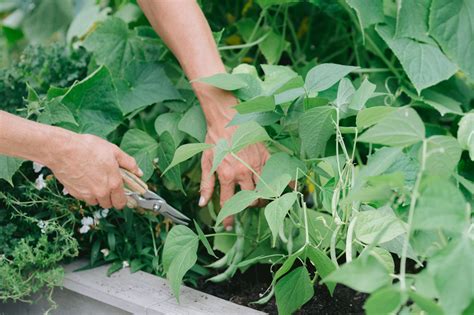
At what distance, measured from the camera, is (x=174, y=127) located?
1.34m

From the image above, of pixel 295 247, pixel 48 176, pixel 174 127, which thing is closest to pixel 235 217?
pixel 295 247

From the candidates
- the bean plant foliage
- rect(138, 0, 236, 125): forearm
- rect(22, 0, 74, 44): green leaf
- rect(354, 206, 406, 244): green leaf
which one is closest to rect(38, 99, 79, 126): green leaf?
the bean plant foliage

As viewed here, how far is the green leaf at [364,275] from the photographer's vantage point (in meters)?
0.70

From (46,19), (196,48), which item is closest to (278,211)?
(196,48)

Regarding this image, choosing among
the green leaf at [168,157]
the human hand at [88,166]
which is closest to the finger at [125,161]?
the human hand at [88,166]

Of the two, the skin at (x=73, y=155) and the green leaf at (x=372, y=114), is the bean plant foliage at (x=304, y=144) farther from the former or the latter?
the skin at (x=73, y=155)

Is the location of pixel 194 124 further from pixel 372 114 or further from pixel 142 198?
pixel 372 114

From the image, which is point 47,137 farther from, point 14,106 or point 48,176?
point 14,106

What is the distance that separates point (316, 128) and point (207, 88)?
0.77 ft

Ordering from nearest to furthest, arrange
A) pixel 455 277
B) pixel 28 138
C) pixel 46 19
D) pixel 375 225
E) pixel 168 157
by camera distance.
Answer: pixel 455 277 → pixel 375 225 → pixel 28 138 → pixel 168 157 → pixel 46 19

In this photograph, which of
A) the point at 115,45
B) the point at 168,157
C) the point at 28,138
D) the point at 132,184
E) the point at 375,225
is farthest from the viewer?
the point at 115,45

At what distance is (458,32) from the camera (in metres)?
1.32

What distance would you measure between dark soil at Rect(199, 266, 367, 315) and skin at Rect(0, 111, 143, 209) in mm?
257

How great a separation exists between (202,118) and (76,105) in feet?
0.75
